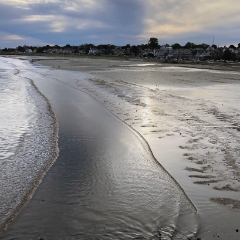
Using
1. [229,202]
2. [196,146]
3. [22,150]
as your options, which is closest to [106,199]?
[229,202]

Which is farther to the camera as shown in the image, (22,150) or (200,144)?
(200,144)

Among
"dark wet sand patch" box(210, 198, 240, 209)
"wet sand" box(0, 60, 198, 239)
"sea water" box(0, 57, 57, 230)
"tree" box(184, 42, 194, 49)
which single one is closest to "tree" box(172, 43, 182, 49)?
"tree" box(184, 42, 194, 49)

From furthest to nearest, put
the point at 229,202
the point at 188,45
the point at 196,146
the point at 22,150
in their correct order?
the point at 188,45 → the point at 196,146 → the point at 22,150 → the point at 229,202

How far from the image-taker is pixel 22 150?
6.91m

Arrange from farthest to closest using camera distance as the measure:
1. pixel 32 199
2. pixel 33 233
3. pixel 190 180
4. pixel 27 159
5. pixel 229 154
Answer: pixel 229 154
pixel 27 159
pixel 190 180
pixel 32 199
pixel 33 233

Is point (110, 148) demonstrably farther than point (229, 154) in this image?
Yes

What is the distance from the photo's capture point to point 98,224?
13.0 ft

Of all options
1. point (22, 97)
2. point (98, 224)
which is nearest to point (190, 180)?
point (98, 224)

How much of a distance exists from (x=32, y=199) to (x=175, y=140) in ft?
14.2

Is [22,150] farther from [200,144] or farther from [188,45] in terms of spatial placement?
[188,45]

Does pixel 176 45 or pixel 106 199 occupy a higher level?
pixel 176 45

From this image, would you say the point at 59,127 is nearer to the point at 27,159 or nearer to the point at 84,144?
the point at 84,144

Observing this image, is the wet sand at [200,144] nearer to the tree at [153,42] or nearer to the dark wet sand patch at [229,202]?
the dark wet sand patch at [229,202]

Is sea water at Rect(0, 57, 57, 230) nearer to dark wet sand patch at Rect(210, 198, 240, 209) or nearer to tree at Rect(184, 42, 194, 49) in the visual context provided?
dark wet sand patch at Rect(210, 198, 240, 209)
